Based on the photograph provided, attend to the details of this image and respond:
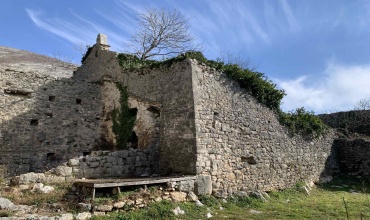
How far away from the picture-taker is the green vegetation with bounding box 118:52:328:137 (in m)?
10.9

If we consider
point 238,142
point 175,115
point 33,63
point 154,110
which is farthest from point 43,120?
point 33,63

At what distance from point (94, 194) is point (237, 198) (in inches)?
181

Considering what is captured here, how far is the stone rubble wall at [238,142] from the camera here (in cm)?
980

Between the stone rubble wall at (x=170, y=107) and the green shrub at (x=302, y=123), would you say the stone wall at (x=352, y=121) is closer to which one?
the green shrub at (x=302, y=123)

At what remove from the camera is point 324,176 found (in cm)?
1485

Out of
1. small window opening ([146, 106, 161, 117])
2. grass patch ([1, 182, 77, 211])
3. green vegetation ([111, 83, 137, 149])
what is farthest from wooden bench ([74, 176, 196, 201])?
green vegetation ([111, 83, 137, 149])

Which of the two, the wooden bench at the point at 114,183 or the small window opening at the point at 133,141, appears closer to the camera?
the wooden bench at the point at 114,183

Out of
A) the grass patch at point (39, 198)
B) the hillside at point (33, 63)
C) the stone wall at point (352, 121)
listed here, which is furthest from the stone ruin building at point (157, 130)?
the hillside at point (33, 63)

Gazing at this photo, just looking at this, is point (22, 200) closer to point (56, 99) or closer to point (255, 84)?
point (56, 99)

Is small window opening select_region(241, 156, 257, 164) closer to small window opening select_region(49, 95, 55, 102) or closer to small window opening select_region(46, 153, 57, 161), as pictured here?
small window opening select_region(46, 153, 57, 161)

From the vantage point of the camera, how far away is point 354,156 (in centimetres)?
1625

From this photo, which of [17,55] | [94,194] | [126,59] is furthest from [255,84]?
[17,55]

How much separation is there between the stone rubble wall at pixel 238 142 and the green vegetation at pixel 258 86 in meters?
0.27

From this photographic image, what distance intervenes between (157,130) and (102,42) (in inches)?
246
